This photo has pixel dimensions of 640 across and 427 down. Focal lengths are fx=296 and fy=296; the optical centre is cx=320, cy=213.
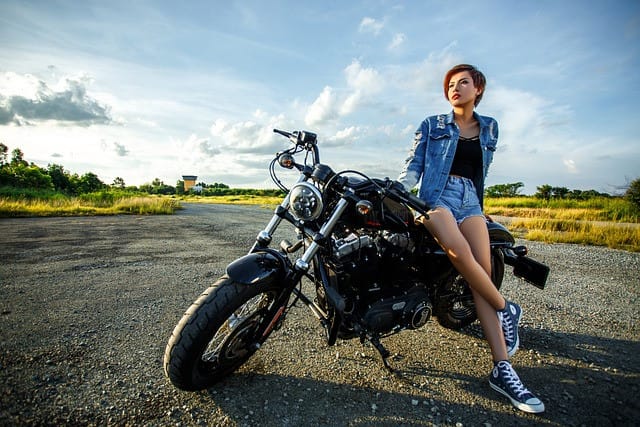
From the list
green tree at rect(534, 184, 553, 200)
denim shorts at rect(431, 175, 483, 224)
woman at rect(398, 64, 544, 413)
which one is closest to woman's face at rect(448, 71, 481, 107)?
woman at rect(398, 64, 544, 413)

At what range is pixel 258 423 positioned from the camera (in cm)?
179

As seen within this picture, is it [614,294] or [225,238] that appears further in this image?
[225,238]

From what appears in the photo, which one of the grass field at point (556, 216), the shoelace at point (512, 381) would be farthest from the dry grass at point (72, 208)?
the shoelace at point (512, 381)

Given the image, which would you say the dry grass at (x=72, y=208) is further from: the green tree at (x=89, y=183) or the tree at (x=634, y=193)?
the tree at (x=634, y=193)

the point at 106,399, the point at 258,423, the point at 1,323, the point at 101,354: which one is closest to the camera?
the point at 258,423

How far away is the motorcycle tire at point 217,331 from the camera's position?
1787 millimetres

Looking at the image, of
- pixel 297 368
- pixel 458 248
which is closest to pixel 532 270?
pixel 458 248

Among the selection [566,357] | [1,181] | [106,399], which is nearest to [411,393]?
[566,357]

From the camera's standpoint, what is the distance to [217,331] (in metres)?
1.92

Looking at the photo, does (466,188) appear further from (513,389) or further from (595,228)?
(595,228)

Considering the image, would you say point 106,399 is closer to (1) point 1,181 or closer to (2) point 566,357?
(2) point 566,357

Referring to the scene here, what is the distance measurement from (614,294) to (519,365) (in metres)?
3.18

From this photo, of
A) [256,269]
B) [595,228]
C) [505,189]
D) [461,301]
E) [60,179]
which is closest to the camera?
[256,269]

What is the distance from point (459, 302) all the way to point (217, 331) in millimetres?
2296
